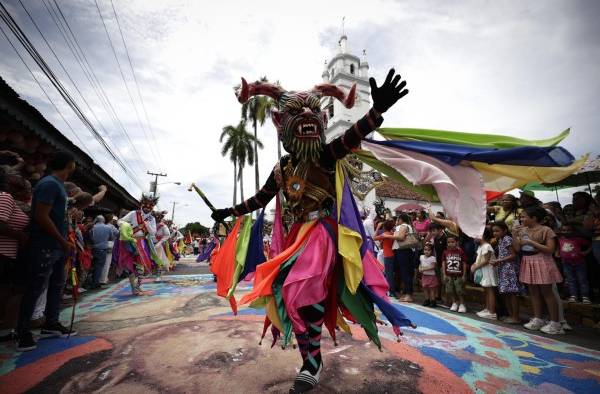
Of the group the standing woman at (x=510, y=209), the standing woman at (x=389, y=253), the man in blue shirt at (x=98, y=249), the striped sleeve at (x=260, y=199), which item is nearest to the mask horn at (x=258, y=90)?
the striped sleeve at (x=260, y=199)

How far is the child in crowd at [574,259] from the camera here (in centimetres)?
428

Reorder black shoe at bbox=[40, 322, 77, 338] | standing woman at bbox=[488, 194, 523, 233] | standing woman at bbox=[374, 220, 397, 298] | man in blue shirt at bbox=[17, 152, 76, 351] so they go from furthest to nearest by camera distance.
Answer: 1. standing woman at bbox=[374, 220, 397, 298]
2. standing woman at bbox=[488, 194, 523, 233]
3. black shoe at bbox=[40, 322, 77, 338]
4. man in blue shirt at bbox=[17, 152, 76, 351]

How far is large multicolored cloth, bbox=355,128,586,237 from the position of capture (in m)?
2.10

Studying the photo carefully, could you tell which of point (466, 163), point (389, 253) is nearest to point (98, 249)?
point (389, 253)

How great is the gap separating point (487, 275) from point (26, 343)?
5937mm

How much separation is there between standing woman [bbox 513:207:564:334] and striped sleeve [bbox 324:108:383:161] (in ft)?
11.2

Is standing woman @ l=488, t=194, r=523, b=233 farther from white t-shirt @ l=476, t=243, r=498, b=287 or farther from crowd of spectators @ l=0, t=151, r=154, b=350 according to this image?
crowd of spectators @ l=0, t=151, r=154, b=350

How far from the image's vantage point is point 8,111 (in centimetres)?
455

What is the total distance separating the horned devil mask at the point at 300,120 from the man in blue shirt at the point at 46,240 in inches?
87.2

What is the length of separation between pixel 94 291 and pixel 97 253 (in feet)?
3.30

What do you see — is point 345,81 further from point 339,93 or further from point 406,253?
point 339,93

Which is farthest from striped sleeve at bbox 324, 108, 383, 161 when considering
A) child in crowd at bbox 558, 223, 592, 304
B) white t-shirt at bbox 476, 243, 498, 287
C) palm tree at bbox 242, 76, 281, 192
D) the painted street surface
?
palm tree at bbox 242, 76, 281, 192

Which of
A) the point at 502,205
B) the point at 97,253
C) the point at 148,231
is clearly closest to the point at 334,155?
the point at 502,205

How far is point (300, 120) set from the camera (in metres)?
2.32
